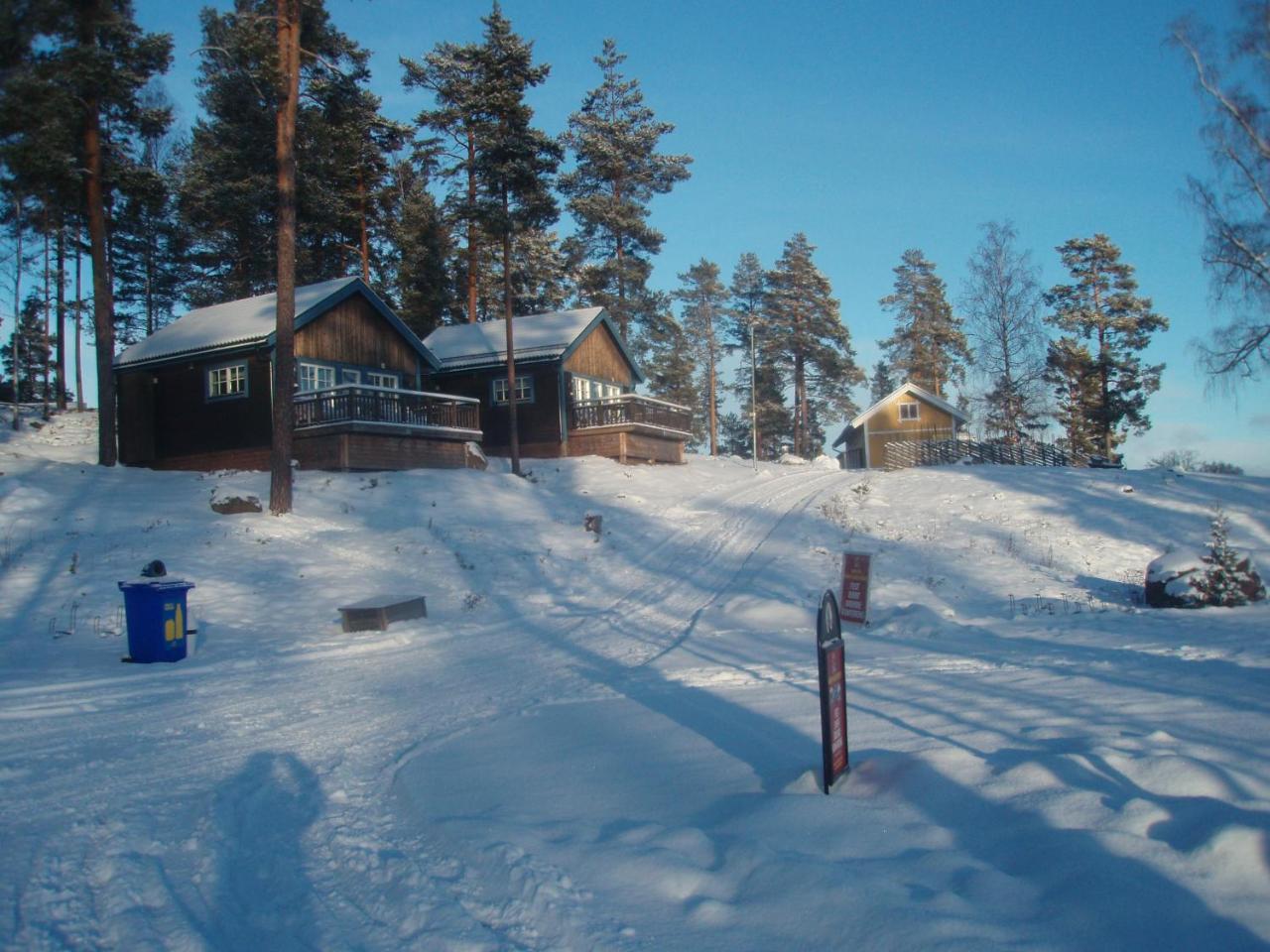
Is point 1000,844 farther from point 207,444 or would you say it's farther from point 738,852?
point 207,444

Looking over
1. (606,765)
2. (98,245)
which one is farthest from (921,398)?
(606,765)

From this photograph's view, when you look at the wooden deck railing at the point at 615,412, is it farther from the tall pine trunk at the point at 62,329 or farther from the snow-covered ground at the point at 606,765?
the tall pine trunk at the point at 62,329

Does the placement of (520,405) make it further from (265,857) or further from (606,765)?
(265,857)

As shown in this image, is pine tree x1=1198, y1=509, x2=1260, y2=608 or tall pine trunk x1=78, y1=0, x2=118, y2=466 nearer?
pine tree x1=1198, y1=509, x2=1260, y2=608

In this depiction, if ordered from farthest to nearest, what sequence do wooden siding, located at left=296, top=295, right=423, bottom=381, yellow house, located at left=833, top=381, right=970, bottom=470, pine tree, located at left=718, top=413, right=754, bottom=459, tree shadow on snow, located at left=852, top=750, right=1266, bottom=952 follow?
pine tree, located at left=718, top=413, right=754, bottom=459 → yellow house, located at left=833, top=381, right=970, bottom=470 → wooden siding, located at left=296, top=295, right=423, bottom=381 → tree shadow on snow, located at left=852, top=750, right=1266, bottom=952

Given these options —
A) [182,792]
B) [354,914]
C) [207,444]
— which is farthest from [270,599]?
[207,444]

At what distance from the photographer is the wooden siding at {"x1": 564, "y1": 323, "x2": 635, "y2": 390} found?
115 ft

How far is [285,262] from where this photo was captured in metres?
18.4

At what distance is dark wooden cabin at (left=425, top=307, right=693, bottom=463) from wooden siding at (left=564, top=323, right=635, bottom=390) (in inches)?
1.7

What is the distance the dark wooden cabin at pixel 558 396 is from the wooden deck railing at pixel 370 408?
693 cm

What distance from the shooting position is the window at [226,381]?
27.0 m


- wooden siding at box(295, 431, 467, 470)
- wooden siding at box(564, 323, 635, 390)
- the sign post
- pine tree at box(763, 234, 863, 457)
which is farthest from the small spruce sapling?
pine tree at box(763, 234, 863, 457)

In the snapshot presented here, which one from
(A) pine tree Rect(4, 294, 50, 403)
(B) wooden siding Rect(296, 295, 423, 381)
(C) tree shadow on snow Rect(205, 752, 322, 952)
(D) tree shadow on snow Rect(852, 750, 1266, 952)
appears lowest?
(C) tree shadow on snow Rect(205, 752, 322, 952)

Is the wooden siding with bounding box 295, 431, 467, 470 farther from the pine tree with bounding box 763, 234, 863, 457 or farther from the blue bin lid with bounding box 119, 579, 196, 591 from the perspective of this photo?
the pine tree with bounding box 763, 234, 863, 457
